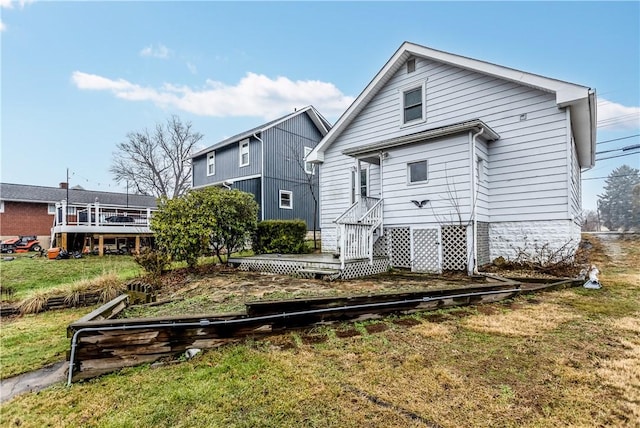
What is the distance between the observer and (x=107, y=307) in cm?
438

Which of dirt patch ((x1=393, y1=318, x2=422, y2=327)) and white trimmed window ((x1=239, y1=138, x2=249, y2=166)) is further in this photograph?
white trimmed window ((x1=239, y1=138, x2=249, y2=166))

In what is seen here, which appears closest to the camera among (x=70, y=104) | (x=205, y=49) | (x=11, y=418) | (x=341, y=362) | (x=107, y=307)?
(x=11, y=418)

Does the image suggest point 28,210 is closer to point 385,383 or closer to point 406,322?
point 406,322

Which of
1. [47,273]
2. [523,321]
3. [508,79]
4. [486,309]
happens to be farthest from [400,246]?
[47,273]

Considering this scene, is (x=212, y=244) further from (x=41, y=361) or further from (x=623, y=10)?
(x=623, y=10)

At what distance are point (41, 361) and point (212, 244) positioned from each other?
19.5 ft

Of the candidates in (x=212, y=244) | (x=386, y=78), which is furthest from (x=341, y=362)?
(x=386, y=78)

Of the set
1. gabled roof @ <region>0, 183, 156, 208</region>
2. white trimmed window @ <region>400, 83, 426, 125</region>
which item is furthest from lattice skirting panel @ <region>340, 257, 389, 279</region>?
gabled roof @ <region>0, 183, 156, 208</region>

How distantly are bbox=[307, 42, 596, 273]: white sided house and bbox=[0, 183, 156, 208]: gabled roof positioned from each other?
945 inches

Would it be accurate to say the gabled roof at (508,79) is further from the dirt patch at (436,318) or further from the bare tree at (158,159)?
the bare tree at (158,159)

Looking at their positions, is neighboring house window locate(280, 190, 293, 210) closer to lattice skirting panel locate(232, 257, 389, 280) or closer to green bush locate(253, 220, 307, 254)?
green bush locate(253, 220, 307, 254)

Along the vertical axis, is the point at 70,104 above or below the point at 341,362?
above

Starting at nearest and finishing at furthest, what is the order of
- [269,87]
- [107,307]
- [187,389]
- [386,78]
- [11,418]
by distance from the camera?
[11,418]
[187,389]
[107,307]
[386,78]
[269,87]

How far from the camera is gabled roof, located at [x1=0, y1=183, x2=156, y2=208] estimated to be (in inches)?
885
